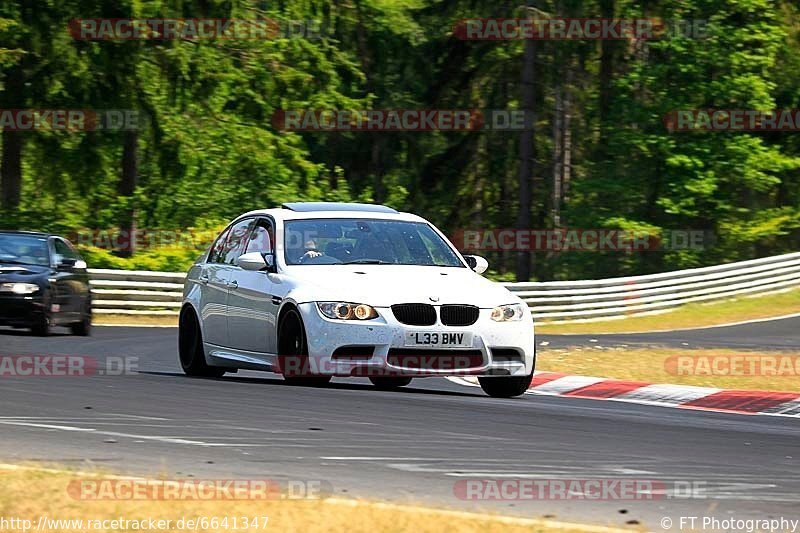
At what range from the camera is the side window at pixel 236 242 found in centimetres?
1427

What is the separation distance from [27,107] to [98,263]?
428 centimetres

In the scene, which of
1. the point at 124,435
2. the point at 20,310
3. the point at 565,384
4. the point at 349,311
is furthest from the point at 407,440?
the point at 20,310

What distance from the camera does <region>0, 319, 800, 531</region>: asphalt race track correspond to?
7.75 metres

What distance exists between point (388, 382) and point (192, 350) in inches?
77.7

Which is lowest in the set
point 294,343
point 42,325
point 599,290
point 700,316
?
point 700,316

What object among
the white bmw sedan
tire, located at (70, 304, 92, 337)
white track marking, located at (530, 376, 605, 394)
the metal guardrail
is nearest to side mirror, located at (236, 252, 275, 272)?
the white bmw sedan

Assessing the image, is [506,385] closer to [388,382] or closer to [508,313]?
[508,313]

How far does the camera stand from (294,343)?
12617 millimetres

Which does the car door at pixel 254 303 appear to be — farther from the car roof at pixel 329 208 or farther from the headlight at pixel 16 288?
the headlight at pixel 16 288

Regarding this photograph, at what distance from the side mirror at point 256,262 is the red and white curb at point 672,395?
2905 mm

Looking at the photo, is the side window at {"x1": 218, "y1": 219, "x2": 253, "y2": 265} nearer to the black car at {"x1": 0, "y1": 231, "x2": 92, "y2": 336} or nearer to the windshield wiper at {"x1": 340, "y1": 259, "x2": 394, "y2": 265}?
the windshield wiper at {"x1": 340, "y1": 259, "x2": 394, "y2": 265}

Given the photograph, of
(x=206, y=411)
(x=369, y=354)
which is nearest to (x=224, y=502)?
(x=206, y=411)

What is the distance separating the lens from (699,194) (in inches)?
1773

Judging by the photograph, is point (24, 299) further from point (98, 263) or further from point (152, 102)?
point (152, 102)
